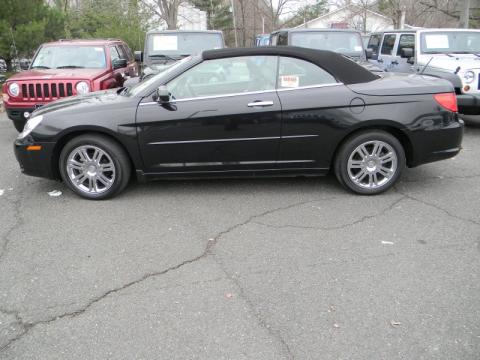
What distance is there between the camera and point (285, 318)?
9.40 feet

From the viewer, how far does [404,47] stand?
9797mm

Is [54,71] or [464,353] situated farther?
[54,71]

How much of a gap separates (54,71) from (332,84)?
18.1 ft

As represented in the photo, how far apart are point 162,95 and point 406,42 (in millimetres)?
→ 7062

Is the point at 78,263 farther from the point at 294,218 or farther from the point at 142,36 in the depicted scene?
the point at 142,36

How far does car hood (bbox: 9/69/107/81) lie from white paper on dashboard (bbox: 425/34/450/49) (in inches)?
247

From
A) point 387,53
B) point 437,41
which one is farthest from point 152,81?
point 387,53

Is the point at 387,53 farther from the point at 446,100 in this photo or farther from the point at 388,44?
the point at 446,100

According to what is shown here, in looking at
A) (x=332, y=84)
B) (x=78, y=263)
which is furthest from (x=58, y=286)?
(x=332, y=84)

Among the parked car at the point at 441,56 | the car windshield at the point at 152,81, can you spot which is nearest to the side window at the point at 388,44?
the parked car at the point at 441,56

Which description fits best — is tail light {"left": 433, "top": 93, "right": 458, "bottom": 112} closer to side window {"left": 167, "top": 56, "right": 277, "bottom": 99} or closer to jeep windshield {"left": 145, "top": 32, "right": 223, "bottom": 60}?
side window {"left": 167, "top": 56, "right": 277, "bottom": 99}

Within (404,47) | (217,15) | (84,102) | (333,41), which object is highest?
(217,15)

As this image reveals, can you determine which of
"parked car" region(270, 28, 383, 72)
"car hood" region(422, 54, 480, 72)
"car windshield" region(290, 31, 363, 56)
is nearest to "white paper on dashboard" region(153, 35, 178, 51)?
"parked car" region(270, 28, 383, 72)

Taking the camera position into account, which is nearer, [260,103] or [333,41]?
[260,103]
